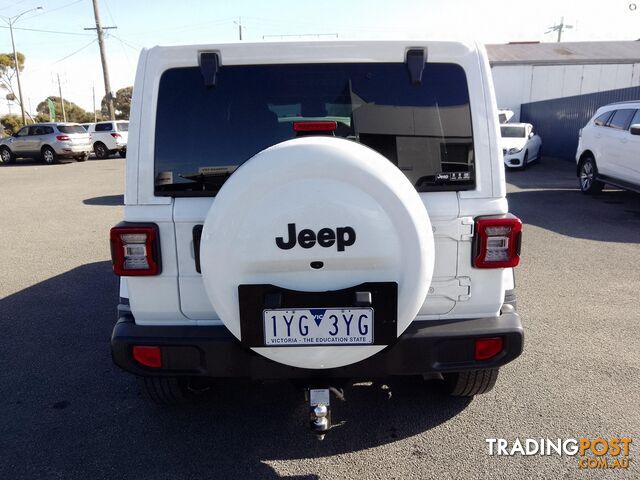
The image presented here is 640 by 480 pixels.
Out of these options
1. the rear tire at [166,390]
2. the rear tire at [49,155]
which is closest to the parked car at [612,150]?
the rear tire at [166,390]

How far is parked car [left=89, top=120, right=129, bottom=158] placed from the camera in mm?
23391

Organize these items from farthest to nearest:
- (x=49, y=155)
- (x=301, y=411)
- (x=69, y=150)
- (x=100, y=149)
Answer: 1. (x=100, y=149)
2. (x=49, y=155)
3. (x=69, y=150)
4. (x=301, y=411)

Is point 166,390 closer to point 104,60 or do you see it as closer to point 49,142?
point 49,142

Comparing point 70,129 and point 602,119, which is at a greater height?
point 602,119

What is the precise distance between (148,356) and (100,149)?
2443 centimetres

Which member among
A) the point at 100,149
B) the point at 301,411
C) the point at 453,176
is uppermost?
the point at 453,176

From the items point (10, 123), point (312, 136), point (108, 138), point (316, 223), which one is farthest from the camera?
point (10, 123)

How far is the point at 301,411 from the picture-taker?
2885 mm

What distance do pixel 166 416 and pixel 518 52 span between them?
36.9 m

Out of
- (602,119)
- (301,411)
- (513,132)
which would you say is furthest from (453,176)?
(513,132)

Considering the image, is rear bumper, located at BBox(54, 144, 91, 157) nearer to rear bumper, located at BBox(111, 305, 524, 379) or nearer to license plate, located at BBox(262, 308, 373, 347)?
rear bumper, located at BBox(111, 305, 524, 379)

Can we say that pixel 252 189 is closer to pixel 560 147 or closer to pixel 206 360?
pixel 206 360

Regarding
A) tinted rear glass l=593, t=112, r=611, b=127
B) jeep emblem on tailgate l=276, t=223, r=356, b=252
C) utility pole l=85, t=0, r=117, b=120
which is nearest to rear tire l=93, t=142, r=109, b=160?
utility pole l=85, t=0, r=117, b=120

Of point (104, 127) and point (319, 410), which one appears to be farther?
point (104, 127)
